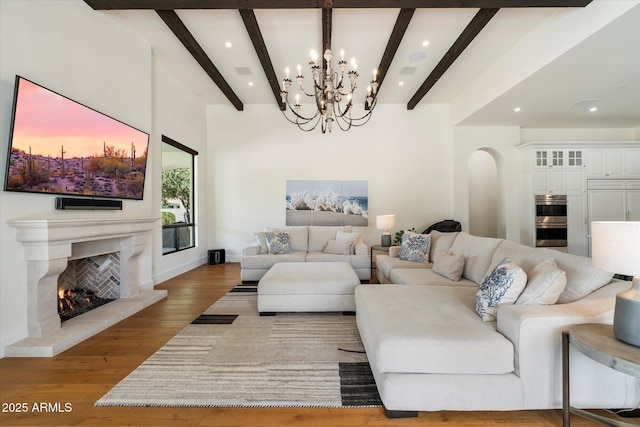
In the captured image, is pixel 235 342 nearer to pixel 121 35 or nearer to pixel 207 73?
pixel 121 35

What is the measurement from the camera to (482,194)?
7461 mm

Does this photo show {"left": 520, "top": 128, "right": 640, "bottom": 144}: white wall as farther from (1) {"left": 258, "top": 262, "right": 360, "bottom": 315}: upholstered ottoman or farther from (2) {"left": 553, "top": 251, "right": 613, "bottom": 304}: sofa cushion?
(1) {"left": 258, "top": 262, "right": 360, "bottom": 315}: upholstered ottoman

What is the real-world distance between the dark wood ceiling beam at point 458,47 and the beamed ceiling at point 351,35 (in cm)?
1

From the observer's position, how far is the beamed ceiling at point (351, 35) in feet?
10.1

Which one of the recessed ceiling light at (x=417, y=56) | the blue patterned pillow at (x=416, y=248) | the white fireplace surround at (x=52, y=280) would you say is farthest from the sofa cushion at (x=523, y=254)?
the white fireplace surround at (x=52, y=280)

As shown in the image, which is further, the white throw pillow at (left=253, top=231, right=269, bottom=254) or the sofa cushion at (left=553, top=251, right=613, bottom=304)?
the white throw pillow at (left=253, top=231, right=269, bottom=254)

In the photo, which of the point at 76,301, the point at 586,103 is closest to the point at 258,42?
the point at 76,301

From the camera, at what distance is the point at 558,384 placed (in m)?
1.54

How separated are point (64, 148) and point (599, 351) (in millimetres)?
4137

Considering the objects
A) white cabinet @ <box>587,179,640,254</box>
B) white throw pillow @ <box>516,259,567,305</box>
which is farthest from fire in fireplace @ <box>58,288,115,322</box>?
white cabinet @ <box>587,179,640,254</box>

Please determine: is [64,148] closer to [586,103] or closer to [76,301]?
[76,301]

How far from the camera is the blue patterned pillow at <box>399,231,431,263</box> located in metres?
3.87

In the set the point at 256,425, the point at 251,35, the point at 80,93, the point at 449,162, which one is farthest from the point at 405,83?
the point at 256,425

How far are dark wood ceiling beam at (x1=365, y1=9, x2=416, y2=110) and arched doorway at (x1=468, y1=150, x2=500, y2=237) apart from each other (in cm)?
445
